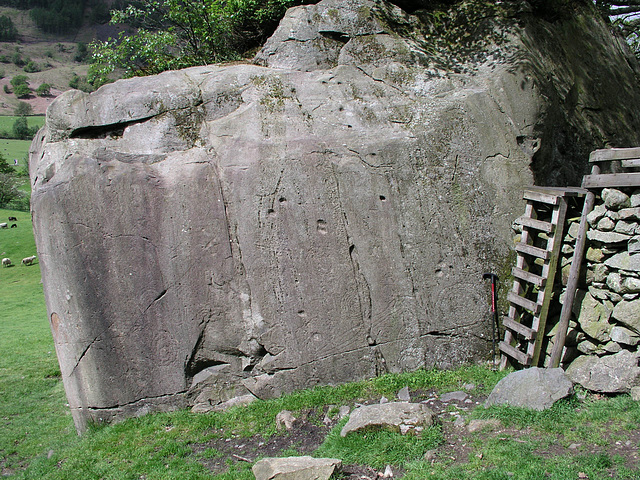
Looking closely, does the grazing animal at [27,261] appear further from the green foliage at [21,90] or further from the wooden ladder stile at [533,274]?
the green foliage at [21,90]

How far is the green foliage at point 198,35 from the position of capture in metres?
10.8

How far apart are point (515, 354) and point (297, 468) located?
3.39 metres

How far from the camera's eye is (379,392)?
6891 mm

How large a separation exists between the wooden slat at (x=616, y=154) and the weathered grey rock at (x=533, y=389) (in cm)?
243

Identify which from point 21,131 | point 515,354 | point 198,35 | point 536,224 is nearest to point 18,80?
point 21,131

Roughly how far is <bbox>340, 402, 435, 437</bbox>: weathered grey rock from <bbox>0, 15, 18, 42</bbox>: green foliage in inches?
5655

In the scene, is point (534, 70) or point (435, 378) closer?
point (435, 378)

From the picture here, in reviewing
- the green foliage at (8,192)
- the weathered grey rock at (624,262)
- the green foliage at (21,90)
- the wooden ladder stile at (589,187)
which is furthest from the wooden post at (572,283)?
the green foliage at (21,90)

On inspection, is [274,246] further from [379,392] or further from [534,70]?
[534,70]

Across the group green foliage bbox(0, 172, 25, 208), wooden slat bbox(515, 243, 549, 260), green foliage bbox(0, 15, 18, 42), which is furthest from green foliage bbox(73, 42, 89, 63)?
wooden slat bbox(515, 243, 549, 260)

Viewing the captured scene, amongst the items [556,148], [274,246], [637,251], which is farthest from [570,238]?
[274,246]

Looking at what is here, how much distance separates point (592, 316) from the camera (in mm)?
6254

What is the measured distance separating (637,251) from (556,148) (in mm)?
2623

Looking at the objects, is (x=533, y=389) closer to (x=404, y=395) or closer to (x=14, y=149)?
(x=404, y=395)
